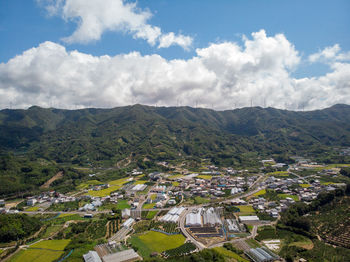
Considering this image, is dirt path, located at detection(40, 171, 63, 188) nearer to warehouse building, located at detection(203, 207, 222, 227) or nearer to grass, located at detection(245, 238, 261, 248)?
warehouse building, located at detection(203, 207, 222, 227)

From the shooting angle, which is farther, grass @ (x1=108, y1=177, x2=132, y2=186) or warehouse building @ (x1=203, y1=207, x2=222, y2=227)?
grass @ (x1=108, y1=177, x2=132, y2=186)

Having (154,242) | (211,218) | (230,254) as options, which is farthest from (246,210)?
(154,242)

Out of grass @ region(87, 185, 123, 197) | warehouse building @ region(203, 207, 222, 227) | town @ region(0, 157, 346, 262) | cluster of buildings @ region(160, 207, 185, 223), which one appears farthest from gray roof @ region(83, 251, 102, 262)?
grass @ region(87, 185, 123, 197)

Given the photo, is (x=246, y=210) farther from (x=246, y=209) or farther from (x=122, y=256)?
(x=122, y=256)

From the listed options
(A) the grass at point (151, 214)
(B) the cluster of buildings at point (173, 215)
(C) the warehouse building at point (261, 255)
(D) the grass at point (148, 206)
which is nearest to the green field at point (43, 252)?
(A) the grass at point (151, 214)

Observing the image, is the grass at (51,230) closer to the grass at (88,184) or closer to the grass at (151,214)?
the grass at (151,214)

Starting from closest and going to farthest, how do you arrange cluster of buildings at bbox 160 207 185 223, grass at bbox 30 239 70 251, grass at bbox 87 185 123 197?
grass at bbox 30 239 70 251
cluster of buildings at bbox 160 207 185 223
grass at bbox 87 185 123 197

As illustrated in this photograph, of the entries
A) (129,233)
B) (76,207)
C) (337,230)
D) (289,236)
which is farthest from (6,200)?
(337,230)
